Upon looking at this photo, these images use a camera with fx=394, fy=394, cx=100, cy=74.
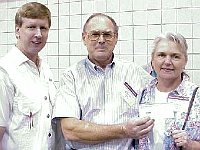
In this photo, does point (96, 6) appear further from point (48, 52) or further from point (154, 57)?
point (154, 57)

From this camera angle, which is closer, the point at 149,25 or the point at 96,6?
the point at 149,25

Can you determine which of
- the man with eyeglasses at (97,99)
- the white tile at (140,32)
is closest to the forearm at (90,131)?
the man with eyeglasses at (97,99)

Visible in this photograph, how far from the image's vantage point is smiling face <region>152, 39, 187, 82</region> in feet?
5.58

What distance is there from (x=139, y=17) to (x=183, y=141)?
117 centimetres

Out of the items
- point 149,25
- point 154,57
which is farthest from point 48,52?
point 154,57

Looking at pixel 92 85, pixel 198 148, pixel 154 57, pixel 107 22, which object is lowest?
pixel 198 148

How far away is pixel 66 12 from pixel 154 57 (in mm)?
1255

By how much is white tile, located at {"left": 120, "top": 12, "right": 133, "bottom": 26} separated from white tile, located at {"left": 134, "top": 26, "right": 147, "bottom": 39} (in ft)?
0.20

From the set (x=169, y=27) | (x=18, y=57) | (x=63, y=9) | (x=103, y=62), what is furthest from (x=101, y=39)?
(x=63, y=9)

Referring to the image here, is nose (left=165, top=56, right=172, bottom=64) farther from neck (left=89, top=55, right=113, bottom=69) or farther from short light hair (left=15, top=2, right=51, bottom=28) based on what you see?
short light hair (left=15, top=2, right=51, bottom=28)

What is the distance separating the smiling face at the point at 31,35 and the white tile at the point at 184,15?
95cm

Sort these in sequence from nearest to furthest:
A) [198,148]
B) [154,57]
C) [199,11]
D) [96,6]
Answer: [198,148] → [154,57] → [199,11] → [96,6]

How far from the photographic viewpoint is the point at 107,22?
1.84m

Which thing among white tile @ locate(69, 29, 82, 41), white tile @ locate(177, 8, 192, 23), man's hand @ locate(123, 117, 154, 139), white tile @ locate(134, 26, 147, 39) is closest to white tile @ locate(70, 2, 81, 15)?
white tile @ locate(69, 29, 82, 41)
